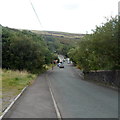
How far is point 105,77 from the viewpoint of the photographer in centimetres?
2694

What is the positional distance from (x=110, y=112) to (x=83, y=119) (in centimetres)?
172

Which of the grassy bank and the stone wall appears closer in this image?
the grassy bank

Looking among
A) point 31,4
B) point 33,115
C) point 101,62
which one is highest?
point 31,4

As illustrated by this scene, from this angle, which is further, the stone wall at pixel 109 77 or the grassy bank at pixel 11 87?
the stone wall at pixel 109 77

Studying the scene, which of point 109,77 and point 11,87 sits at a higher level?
point 109,77

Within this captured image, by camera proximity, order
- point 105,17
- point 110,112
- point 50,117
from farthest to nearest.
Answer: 1. point 105,17
2. point 110,112
3. point 50,117

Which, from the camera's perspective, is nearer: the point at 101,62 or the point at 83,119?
the point at 83,119

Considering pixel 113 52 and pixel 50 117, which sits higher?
pixel 113 52

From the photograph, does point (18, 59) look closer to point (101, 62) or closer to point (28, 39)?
point (28, 39)

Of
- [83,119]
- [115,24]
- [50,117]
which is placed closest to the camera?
[83,119]

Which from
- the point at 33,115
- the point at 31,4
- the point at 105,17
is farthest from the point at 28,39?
the point at 33,115

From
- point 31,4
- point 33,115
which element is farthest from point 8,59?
point 33,115

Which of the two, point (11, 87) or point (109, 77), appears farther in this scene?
point (109, 77)

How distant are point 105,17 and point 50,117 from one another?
15.8m
